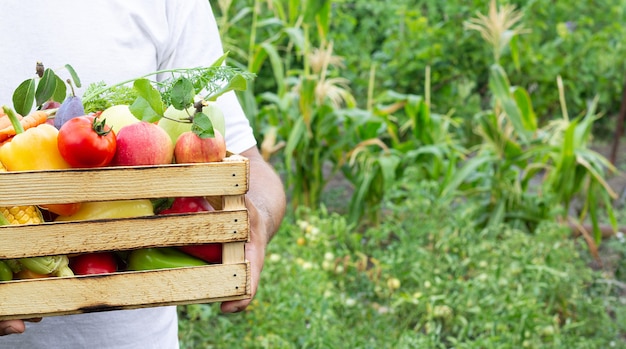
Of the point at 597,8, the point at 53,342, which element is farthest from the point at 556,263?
the point at 597,8

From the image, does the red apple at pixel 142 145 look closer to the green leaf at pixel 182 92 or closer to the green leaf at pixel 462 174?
the green leaf at pixel 182 92

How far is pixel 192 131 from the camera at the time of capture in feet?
3.08

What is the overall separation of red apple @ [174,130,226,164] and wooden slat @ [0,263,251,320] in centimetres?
13

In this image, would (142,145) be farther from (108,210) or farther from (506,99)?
(506,99)

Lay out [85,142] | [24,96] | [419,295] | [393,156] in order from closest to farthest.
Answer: [85,142], [24,96], [419,295], [393,156]

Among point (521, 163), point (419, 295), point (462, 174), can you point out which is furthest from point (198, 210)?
point (521, 163)

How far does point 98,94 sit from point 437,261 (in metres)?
1.97

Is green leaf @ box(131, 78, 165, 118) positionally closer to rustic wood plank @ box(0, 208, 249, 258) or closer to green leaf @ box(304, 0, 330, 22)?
rustic wood plank @ box(0, 208, 249, 258)

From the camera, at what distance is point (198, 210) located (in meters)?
0.98

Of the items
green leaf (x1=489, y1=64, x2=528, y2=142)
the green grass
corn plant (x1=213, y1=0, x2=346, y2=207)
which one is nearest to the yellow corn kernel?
the green grass

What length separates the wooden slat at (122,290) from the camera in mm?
914

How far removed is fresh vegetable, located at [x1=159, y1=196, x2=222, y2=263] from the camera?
976 mm

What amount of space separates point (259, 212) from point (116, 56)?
0.34 metres

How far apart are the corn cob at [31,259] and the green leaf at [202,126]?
0.21m
